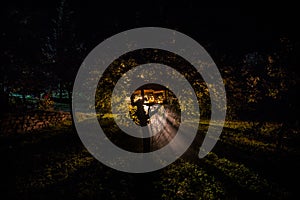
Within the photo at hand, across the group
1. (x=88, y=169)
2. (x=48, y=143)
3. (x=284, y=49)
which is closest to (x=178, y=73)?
(x=284, y=49)

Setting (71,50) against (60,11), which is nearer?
(71,50)

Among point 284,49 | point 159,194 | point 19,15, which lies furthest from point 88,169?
point 19,15

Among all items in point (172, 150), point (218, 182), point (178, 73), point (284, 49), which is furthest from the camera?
point (172, 150)

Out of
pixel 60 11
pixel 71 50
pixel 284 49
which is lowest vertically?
pixel 284 49

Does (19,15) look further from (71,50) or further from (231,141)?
(231,141)

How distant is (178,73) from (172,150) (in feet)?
19.7

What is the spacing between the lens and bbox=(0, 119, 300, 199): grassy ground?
285 inches

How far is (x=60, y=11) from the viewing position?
101 ft

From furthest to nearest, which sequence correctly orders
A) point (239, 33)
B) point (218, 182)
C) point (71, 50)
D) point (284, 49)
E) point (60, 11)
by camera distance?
point (60, 11), point (239, 33), point (71, 50), point (218, 182), point (284, 49)

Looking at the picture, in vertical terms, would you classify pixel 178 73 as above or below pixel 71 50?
below

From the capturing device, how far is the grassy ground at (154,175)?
724 cm

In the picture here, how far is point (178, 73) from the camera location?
7137 mm

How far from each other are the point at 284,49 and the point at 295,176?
5156 mm

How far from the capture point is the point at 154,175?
8719 millimetres
